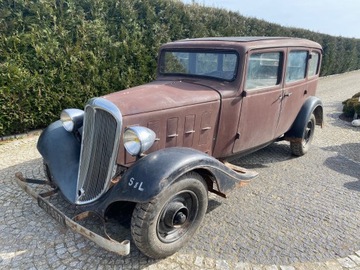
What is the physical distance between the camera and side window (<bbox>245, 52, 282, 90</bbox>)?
3416mm

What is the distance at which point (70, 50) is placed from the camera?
5809 mm

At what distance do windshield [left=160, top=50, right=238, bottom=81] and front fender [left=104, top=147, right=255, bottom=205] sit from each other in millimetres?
1293

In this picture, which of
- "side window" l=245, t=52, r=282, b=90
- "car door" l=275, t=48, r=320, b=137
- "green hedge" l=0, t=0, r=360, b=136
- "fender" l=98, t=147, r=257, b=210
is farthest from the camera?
"green hedge" l=0, t=0, r=360, b=136

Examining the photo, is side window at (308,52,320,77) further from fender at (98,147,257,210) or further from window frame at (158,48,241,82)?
fender at (98,147,257,210)

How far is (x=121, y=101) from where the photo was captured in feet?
8.91

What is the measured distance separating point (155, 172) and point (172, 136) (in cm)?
72

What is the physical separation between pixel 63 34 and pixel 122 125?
13.9ft

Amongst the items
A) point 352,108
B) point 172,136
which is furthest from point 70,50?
point 352,108

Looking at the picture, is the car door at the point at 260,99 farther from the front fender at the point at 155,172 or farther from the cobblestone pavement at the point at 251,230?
the front fender at the point at 155,172

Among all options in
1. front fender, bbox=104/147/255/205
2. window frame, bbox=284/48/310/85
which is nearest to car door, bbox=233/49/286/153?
window frame, bbox=284/48/310/85

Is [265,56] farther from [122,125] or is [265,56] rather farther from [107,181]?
[107,181]

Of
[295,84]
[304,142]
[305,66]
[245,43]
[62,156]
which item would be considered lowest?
[304,142]

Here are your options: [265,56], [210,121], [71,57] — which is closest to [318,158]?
[265,56]

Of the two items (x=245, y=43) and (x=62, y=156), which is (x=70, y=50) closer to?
(x=62, y=156)
